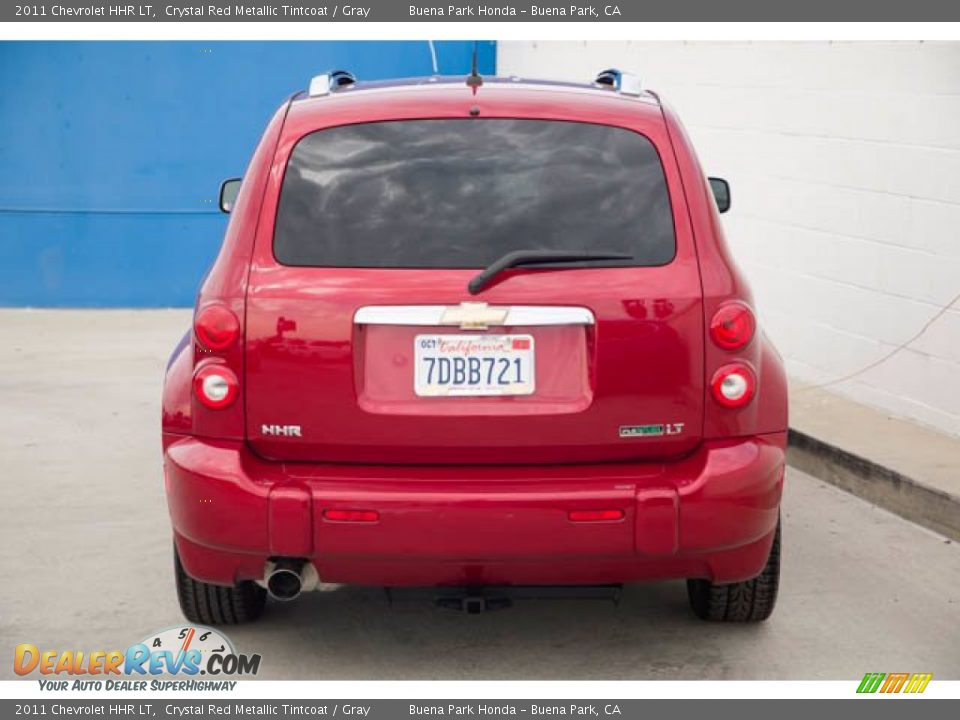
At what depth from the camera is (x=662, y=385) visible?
4.93 meters

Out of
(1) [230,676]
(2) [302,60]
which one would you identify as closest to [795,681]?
(1) [230,676]

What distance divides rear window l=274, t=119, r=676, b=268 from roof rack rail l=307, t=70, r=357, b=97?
1.46ft

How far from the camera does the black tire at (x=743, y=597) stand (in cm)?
563

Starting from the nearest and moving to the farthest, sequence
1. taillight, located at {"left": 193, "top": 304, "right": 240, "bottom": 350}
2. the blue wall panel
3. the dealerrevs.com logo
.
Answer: taillight, located at {"left": 193, "top": 304, "right": 240, "bottom": 350}, the dealerrevs.com logo, the blue wall panel

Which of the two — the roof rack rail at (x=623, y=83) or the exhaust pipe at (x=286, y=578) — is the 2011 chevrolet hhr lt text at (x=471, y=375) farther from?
the roof rack rail at (x=623, y=83)

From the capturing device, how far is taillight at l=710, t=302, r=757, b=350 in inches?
197

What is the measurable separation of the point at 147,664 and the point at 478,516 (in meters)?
1.28

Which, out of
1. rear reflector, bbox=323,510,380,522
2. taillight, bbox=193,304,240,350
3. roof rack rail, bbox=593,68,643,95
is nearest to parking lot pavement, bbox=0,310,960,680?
rear reflector, bbox=323,510,380,522

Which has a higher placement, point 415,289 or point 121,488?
point 415,289

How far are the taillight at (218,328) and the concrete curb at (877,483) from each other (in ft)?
12.0

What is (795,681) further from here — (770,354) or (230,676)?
(230,676)

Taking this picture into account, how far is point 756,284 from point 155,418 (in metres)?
3.99

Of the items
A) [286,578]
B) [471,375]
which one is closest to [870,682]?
[471,375]

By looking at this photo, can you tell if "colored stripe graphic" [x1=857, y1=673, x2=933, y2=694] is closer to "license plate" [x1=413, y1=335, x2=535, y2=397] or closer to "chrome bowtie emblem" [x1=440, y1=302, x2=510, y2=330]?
"license plate" [x1=413, y1=335, x2=535, y2=397]
